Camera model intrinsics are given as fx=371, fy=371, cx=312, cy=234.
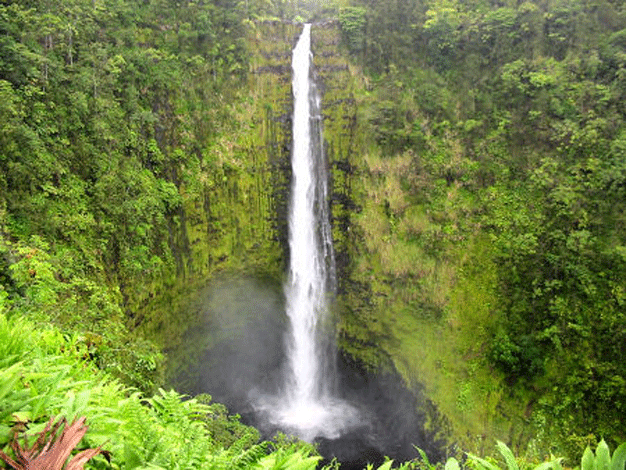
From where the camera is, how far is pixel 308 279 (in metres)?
18.4

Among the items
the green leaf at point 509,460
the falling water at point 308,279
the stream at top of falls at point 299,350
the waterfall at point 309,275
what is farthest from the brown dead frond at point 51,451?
the waterfall at point 309,275

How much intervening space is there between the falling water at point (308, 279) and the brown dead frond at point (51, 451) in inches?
633

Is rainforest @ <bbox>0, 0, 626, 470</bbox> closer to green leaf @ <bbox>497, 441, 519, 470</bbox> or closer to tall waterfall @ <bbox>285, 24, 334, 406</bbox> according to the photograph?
tall waterfall @ <bbox>285, 24, 334, 406</bbox>

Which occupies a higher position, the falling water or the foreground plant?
the foreground plant

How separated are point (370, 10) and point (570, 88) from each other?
11.7 metres

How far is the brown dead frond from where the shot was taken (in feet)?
5.55

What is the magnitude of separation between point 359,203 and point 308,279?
455cm

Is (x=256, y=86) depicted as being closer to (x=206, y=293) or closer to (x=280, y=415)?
(x=206, y=293)

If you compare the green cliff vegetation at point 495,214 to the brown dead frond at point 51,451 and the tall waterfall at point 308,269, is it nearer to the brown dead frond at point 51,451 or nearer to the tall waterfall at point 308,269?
the tall waterfall at point 308,269

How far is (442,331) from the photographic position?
1534 centimetres

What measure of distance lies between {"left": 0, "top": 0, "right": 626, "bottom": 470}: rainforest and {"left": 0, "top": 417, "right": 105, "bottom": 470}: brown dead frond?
228 inches

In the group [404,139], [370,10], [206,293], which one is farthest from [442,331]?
[370,10]

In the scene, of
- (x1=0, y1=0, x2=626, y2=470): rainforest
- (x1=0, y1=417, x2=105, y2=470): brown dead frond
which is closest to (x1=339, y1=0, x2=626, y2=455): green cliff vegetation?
(x1=0, y1=0, x2=626, y2=470): rainforest

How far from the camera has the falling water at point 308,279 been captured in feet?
57.2
